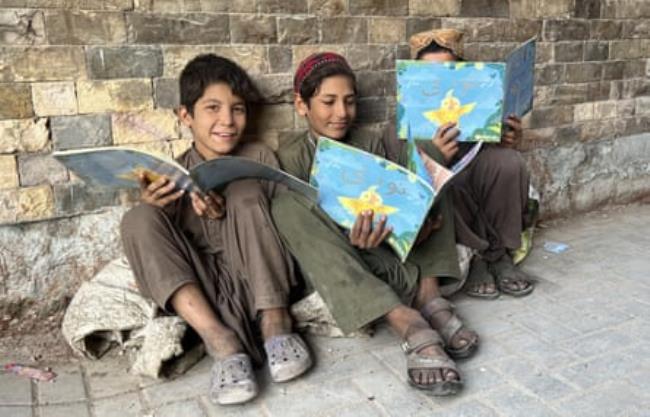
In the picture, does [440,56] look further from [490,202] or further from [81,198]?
[81,198]

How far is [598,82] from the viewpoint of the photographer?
3600 mm

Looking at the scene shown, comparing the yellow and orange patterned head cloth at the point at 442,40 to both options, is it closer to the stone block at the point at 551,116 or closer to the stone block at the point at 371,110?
the stone block at the point at 371,110

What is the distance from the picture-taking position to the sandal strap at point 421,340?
1914mm

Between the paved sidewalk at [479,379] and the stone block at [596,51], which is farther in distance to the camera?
the stone block at [596,51]

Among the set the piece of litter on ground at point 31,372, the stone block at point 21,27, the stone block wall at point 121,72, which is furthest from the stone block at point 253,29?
the piece of litter on ground at point 31,372

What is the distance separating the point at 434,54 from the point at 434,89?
0.32 meters

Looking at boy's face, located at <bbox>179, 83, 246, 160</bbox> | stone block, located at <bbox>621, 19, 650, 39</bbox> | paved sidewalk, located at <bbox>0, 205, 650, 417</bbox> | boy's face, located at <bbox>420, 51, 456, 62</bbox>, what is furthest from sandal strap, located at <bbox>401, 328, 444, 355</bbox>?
stone block, located at <bbox>621, 19, 650, 39</bbox>

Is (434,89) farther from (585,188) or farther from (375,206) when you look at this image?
(585,188)

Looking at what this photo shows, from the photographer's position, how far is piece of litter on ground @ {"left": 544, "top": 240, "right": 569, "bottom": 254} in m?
3.11

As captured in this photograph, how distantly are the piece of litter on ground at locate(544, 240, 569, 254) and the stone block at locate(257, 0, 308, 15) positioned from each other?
68.9 inches

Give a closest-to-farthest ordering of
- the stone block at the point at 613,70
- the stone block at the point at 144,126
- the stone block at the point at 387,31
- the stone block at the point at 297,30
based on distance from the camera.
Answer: the stone block at the point at 144,126
the stone block at the point at 297,30
the stone block at the point at 387,31
the stone block at the point at 613,70

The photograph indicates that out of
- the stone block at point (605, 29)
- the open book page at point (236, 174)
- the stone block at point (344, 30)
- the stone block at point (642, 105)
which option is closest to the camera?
the open book page at point (236, 174)

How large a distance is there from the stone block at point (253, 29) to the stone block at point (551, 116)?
1.66 m

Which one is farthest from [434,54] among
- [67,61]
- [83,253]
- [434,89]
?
[83,253]
